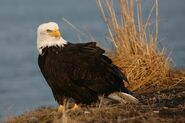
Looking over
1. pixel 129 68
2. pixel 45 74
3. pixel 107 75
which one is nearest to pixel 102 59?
pixel 107 75

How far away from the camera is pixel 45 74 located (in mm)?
8992

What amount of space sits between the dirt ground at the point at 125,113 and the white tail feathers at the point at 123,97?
0.46ft

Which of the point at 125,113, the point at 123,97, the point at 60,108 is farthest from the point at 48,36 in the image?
the point at 125,113

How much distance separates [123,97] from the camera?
9.03m

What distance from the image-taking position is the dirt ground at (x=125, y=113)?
292 inches

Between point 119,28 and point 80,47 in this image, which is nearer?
point 80,47

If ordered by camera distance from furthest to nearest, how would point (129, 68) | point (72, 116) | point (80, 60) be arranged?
point (129, 68), point (80, 60), point (72, 116)

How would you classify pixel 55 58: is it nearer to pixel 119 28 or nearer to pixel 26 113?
pixel 26 113

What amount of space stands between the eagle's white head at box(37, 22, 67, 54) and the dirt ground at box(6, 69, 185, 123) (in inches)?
36.7

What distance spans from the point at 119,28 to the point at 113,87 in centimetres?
273

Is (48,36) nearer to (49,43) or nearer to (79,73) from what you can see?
(49,43)

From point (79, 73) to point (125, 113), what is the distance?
4.23 feet

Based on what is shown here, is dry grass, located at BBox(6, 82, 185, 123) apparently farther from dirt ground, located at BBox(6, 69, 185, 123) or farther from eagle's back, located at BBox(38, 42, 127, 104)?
eagle's back, located at BBox(38, 42, 127, 104)

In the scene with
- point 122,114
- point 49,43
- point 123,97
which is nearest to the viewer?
point 122,114
